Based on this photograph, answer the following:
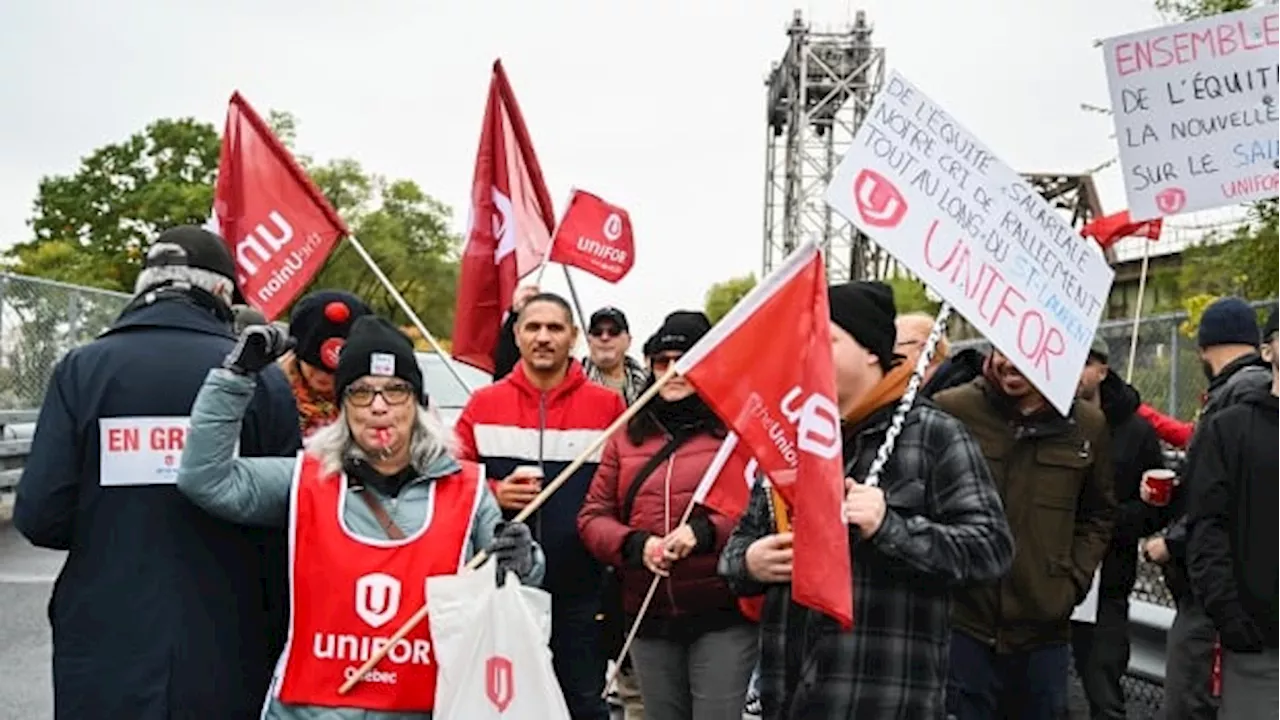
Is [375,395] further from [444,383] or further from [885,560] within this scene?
[444,383]

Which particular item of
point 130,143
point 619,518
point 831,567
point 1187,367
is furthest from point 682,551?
point 130,143

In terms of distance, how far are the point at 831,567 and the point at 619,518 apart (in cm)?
209

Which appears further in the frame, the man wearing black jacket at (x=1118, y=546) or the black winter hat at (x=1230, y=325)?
the man wearing black jacket at (x=1118, y=546)

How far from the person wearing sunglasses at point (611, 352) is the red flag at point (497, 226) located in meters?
0.68

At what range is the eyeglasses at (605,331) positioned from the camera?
285 inches

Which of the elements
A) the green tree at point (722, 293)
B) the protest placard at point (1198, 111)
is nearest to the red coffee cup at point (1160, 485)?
the protest placard at point (1198, 111)

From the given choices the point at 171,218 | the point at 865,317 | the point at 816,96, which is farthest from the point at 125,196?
the point at 865,317

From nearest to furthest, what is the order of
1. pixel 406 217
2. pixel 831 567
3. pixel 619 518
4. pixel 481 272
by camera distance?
pixel 831 567 → pixel 619 518 → pixel 481 272 → pixel 406 217

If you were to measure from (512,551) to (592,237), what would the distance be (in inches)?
196

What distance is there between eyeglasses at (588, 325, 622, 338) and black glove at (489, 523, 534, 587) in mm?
3693

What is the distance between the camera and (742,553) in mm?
3592

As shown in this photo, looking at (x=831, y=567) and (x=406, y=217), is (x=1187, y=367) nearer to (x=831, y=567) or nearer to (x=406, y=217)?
(x=831, y=567)

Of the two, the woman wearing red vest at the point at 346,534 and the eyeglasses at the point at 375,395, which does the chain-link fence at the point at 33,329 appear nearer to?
the eyeglasses at the point at 375,395

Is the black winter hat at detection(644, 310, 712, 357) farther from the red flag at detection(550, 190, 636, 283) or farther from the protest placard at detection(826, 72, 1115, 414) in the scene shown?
the red flag at detection(550, 190, 636, 283)
